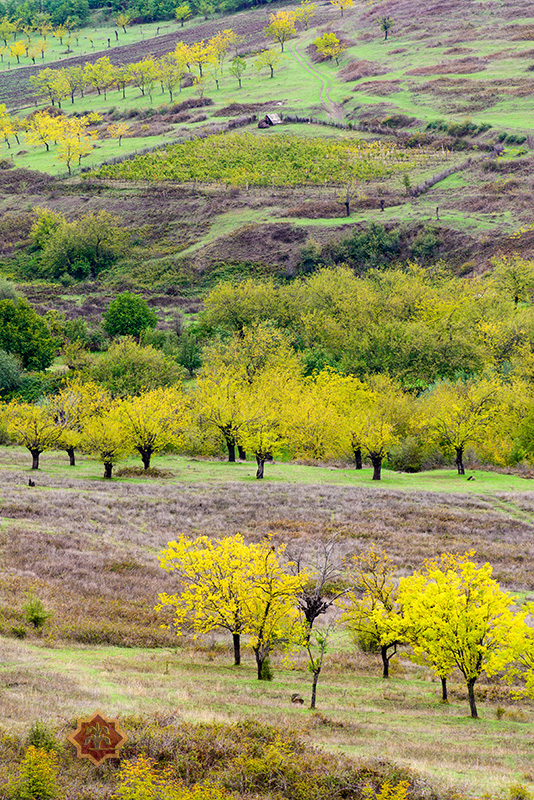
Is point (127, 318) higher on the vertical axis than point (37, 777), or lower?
higher

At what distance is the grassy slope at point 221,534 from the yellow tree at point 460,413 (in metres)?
2.89

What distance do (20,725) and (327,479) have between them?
34.5 meters

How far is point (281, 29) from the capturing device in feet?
624

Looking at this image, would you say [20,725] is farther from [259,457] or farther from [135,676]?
[259,457]

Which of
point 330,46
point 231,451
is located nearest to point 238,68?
point 330,46

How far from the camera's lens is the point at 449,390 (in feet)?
179

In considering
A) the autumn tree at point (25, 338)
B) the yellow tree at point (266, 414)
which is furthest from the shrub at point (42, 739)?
the autumn tree at point (25, 338)

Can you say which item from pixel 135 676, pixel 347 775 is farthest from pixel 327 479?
pixel 347 775

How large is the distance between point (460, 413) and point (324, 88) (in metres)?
126

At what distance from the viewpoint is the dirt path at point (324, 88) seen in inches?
5408

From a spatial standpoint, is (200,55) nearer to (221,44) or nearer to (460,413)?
(221,44)

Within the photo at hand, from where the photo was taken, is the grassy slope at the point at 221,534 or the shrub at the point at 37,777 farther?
the grassy slope at the point at 221,534

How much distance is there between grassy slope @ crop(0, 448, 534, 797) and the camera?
15227 mm

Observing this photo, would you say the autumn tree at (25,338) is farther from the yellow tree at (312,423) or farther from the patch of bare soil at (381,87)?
the patch of bare soil at (381,87)
